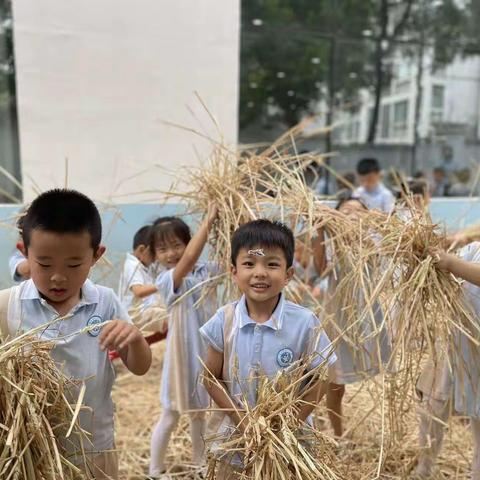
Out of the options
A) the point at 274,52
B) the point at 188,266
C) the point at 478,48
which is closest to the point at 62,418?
the point at 188,266

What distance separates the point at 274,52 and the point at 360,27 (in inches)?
37.6

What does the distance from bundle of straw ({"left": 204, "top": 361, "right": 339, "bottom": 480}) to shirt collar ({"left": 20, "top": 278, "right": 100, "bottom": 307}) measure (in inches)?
17.9

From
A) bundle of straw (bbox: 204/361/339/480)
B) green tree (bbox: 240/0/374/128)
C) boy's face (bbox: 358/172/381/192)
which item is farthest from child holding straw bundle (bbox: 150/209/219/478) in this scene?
A: green tree (bbox: 240/0/374/128)

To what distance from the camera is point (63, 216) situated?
4.03 ft

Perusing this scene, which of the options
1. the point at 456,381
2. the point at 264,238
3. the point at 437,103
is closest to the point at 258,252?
the point at 264,238

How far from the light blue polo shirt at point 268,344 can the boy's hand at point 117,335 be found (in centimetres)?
30

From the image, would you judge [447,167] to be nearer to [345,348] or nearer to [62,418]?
[345,348]

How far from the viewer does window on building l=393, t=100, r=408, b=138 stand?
5.12 m

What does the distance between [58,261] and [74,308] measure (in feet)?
0.46

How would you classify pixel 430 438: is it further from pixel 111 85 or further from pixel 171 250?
pixel 111 85

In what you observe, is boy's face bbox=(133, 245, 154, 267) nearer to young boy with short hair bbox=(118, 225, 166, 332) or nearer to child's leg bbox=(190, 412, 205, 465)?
young boy with short hair bbox=(118, 225, 166, 332)

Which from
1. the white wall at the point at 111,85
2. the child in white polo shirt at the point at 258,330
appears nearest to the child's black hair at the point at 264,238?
the child in white polo shirt at the point at 258,330

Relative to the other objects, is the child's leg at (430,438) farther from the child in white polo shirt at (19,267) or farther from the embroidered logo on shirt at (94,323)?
the child in white polo shirt at (19,267)

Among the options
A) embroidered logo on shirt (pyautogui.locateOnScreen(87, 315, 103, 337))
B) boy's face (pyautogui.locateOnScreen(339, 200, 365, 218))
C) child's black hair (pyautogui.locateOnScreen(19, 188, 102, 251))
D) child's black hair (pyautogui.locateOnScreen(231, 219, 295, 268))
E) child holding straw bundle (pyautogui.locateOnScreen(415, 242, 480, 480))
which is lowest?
child holding straw bundle (pyautogui.locateOnScreen(415, 242, 480, 480))
